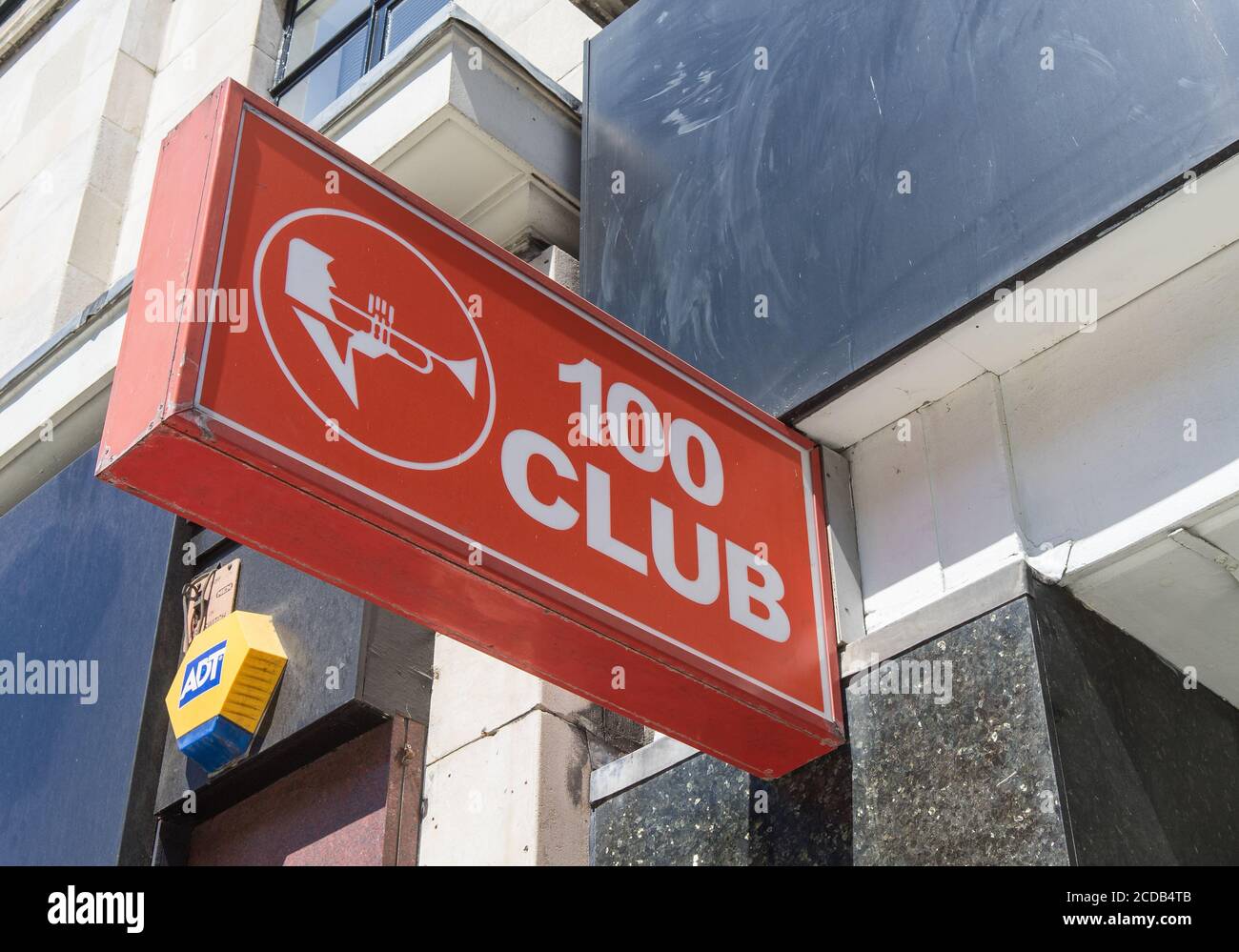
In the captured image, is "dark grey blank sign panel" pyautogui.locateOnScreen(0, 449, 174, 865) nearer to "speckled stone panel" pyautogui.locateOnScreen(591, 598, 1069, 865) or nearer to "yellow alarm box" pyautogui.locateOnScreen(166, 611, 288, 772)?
"yellow alarm box" pyautogui.locateOnScreen(166, 611, 288, 772)

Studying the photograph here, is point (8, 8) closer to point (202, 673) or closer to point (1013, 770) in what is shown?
point (202, 673)

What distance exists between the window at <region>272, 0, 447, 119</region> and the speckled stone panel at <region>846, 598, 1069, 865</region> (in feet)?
14.7

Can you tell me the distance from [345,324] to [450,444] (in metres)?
0.31

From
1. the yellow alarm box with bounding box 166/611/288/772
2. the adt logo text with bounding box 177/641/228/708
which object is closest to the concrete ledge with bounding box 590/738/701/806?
the yellow alarm box with bounding box 166/611/288/772

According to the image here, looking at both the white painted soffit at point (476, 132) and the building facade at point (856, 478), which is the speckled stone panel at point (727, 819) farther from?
the white painted soffit at point (476, 132)

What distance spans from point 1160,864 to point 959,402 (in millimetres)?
1227

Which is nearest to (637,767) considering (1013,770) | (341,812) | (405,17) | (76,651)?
(341,812)

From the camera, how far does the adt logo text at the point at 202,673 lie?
201 inches

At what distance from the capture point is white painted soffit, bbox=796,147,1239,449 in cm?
351

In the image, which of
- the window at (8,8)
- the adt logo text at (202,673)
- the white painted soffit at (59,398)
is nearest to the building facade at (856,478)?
the adt logo text at (202,673)

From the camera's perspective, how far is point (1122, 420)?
3619 millimetres

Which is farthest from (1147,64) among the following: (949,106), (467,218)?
(467,218)

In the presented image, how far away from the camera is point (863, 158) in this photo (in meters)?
4.24

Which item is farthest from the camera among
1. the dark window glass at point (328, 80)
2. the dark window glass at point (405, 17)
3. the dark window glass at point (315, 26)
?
the dark window glass at point (315, 26)
